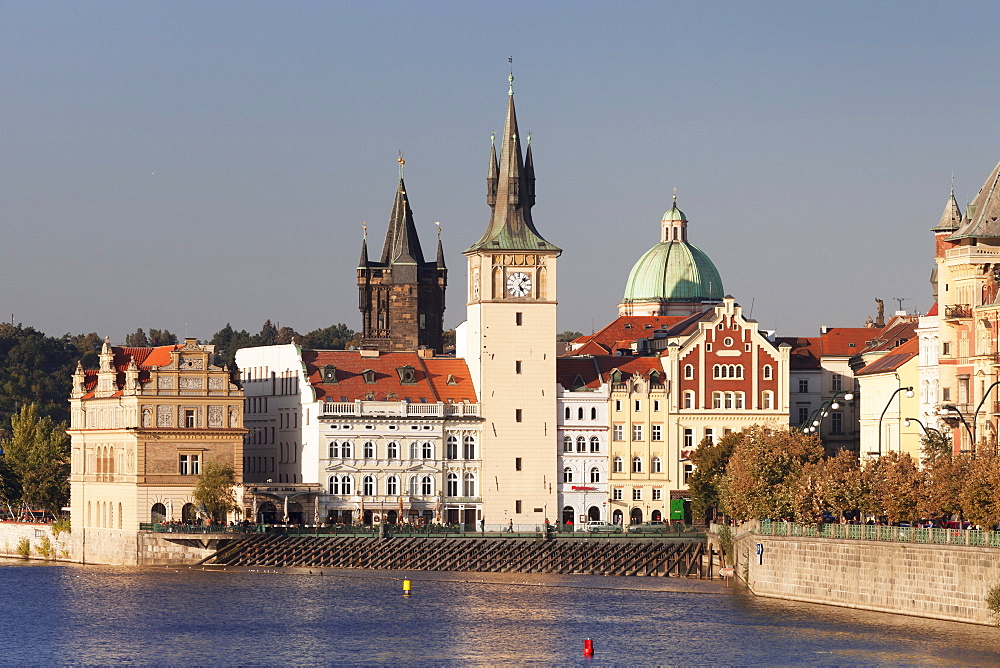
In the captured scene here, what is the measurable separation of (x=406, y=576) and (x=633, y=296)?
63251 millimetres

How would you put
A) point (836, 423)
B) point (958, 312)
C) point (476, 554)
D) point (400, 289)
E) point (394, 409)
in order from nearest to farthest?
point (958, 312)
point (476, 554)
point (394, 409)
point (836, 423)
point (400, 289)

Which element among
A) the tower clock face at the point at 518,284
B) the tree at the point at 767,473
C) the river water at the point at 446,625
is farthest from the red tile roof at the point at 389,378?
the tree at the point at 767,473

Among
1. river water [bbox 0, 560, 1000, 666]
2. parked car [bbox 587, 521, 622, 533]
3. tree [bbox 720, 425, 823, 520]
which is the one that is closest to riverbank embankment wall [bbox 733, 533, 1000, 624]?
river water [bbox 0, 560, 1000, 666]

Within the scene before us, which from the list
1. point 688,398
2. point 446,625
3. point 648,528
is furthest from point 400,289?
point 446,625

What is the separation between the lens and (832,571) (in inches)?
4439

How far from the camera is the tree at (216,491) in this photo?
499 ft

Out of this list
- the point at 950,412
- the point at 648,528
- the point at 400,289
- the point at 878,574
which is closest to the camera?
the point at 878,574

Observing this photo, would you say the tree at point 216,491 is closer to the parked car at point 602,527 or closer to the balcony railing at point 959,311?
the parked car at point 602,527

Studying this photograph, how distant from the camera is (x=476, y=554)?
144 meters

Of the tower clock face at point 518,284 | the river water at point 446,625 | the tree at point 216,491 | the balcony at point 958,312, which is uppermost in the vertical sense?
the tower clock face at point 518,284

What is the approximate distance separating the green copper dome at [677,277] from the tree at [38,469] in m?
47.2

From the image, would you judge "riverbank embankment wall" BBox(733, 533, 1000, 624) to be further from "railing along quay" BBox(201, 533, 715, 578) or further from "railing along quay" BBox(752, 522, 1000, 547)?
"railing along quay" BBox(201, 533, 715, 578)

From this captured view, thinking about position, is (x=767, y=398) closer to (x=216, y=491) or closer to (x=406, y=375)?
(x=406, y=375)

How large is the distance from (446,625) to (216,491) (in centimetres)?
4234
